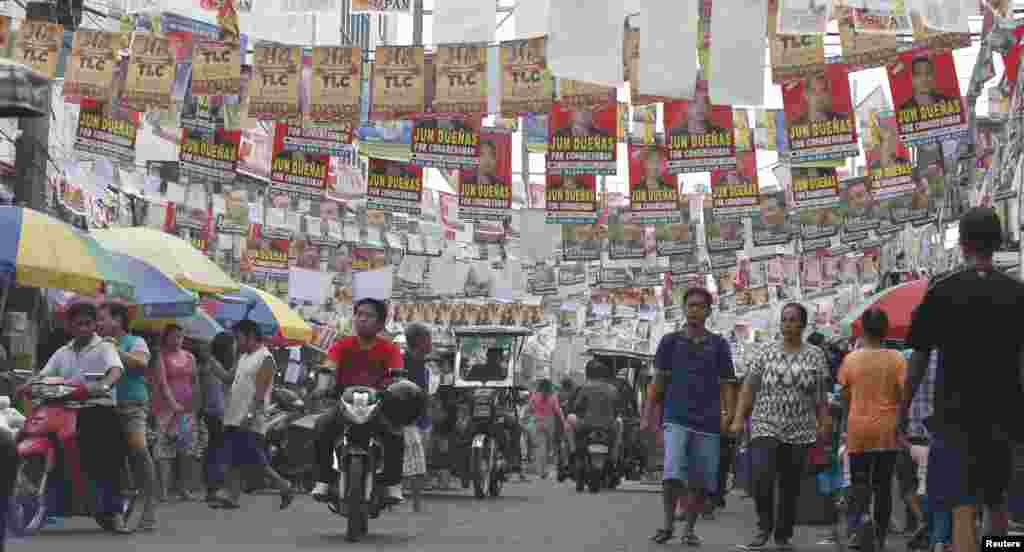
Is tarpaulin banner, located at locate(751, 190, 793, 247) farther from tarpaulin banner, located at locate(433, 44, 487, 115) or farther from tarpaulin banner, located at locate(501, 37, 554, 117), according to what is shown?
tarpaulin banner, located at locate(433, 44, 487, 115)

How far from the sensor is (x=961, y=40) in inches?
766

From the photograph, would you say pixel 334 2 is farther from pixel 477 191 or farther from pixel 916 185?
pixel 916 185

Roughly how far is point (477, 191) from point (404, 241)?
20.2 m

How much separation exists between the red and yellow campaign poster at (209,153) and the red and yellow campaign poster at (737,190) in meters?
8.23

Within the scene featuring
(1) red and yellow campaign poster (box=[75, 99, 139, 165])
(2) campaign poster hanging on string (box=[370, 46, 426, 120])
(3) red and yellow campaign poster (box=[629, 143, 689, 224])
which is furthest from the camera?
(3) red and yellow campaign poster (box=[629, 143, 689, 224])

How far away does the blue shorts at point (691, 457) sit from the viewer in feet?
40.1

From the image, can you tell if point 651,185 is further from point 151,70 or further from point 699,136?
point 151,70

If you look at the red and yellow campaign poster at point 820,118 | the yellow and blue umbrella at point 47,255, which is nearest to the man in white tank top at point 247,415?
the yellow and blue umbrella at point 47,255

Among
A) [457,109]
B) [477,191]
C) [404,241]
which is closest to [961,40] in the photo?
[457,109]

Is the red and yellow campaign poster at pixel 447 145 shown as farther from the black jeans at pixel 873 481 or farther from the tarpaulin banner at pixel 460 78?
the black jeans at pixel 873 481

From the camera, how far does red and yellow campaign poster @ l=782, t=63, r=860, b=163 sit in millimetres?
22531

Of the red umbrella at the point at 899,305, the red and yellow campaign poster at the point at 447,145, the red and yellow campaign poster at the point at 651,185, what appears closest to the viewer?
the red umbrella at the point at 899,305

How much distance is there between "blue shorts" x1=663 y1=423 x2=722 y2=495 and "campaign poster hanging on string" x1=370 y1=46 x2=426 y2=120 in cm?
902

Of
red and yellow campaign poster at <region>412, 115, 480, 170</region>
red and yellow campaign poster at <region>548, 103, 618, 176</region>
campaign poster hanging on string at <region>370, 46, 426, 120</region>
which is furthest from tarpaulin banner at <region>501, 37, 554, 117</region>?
red and yellow campaign poster at <region>548, 103, 618, 176</region>
